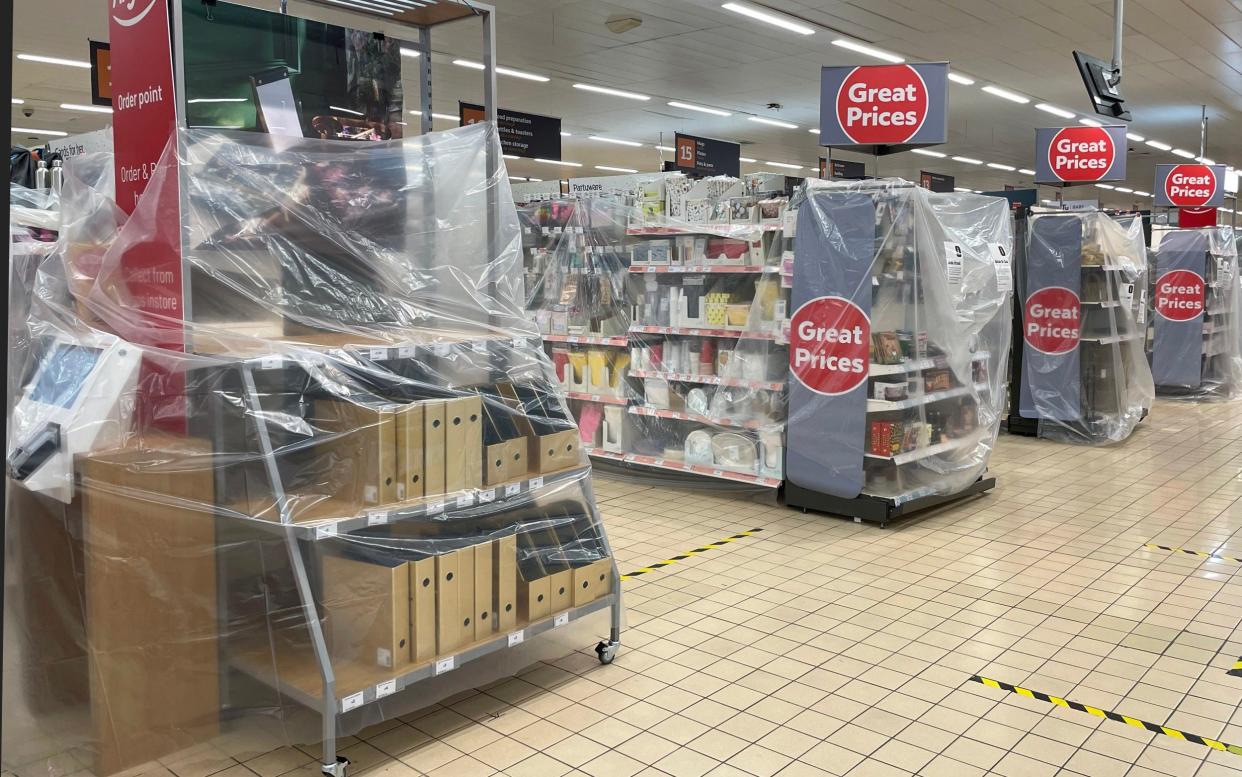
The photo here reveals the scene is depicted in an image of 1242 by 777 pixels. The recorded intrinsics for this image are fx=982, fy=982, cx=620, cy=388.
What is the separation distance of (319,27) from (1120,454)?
288 inches

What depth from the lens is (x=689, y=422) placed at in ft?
22.5

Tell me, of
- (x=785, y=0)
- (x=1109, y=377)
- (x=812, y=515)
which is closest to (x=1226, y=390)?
(x=1109, y=377)

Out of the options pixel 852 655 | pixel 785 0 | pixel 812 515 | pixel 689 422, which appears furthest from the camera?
pixel 785 0

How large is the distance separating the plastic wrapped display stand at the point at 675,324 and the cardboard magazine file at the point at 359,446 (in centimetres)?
356

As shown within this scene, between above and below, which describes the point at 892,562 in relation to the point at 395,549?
below

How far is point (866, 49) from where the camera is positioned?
11656 millimetres

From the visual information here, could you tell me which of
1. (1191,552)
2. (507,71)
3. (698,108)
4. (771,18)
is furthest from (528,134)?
(1191,552)

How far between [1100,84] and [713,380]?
471 centimetres

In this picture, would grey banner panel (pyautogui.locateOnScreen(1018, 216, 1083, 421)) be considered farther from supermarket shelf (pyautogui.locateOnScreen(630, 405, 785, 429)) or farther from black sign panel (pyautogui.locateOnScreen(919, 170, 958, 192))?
black sign panel (pyautogui.locateOnScreen(919, 170, 958, 192))

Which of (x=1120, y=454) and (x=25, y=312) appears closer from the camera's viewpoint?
(x=25, y=312)

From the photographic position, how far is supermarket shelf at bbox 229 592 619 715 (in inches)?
115

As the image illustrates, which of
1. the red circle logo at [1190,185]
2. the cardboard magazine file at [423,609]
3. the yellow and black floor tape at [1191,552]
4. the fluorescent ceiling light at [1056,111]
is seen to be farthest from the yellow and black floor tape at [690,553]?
the fluorescent ceiling light at [1056,111]

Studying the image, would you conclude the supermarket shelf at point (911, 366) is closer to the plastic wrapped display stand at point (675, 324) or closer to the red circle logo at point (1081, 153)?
the plastic wrapped display stand at point (675, 324)

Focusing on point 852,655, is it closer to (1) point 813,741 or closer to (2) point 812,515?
(1) point 813,741
